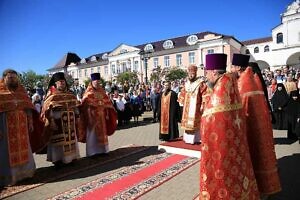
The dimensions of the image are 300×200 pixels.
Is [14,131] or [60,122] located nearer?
[14,131]

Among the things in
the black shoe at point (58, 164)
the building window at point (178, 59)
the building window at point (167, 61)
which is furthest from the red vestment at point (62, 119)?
the building window at point (167, 61)

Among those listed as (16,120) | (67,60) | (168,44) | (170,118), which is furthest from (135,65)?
(16,120)

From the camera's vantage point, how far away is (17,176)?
614cm

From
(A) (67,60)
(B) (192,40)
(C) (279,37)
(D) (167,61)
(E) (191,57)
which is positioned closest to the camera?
(C) (279,37)

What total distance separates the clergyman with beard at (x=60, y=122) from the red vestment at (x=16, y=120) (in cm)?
44

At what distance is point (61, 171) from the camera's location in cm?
688

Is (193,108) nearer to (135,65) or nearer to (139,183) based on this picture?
(139,183)

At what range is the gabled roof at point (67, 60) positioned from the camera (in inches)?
3014

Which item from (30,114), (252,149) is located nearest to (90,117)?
(30,114)

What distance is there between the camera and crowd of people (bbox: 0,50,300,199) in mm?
3555

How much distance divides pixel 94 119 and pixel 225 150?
484cm

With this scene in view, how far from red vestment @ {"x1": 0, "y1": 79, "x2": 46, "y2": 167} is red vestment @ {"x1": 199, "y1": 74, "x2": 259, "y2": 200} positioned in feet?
13.1

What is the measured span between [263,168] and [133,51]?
59.8m

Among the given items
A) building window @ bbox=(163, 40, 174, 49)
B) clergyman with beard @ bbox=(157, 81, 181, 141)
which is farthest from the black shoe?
building window @ bbox=(163, 40, 174, 49)
